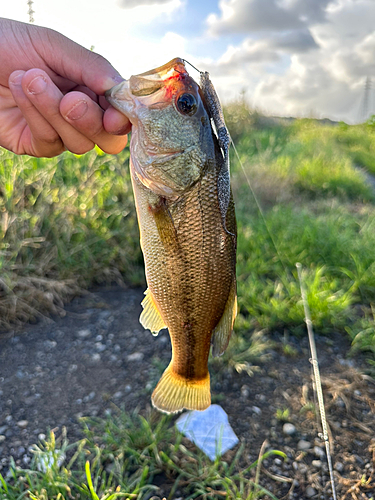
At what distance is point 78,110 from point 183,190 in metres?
0.56

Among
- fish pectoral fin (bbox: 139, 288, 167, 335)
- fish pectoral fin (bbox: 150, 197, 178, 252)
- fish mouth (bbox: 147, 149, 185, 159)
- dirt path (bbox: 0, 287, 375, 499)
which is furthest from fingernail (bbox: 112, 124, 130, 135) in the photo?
dirt path (bbox: 0, 287, 375, 499)

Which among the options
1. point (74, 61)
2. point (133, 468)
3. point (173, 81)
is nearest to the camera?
point (173, 81)

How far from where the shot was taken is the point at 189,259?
4.82 feet

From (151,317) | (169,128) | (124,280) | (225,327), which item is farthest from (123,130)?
(124,280)

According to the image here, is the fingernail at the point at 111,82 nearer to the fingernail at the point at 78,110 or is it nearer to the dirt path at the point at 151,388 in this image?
the fingernail at the point at 78,110

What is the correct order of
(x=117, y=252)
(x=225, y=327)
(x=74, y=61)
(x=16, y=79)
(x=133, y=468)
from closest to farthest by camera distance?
1. (x=225, y=327)
2. (x=16, y=79)
3. (x=74, y=61)
4. (x=133, y=468)
5. (x=117, y=252)

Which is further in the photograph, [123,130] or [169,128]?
[123,130]

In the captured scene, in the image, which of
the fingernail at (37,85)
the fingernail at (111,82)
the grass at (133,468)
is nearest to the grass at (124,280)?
the grass at (133,468)

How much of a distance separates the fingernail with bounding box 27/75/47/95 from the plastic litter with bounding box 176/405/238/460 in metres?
1.76

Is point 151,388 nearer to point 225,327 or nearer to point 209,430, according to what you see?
point 209,430

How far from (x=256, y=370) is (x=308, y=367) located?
0.37 meters

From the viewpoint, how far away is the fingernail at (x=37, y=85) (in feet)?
5.22

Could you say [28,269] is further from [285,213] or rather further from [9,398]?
[285,213]

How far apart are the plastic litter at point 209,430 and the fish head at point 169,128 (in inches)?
57.1
